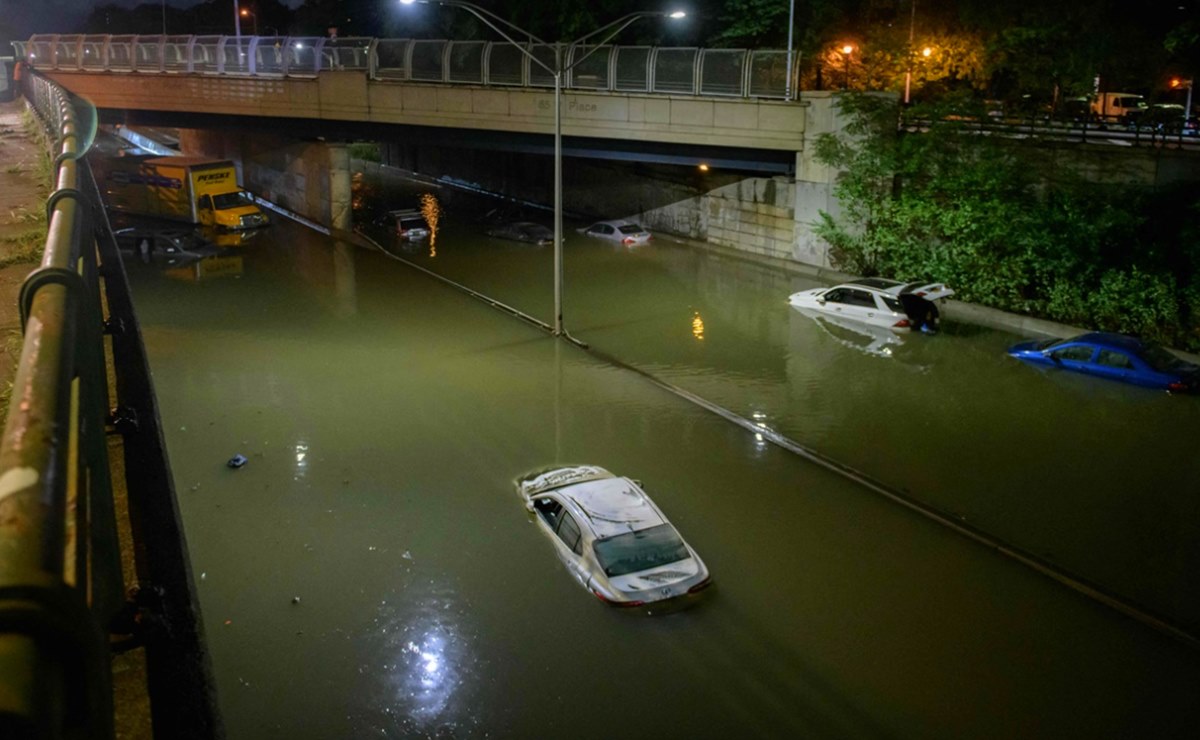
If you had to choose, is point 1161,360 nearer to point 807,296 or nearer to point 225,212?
point 807,296

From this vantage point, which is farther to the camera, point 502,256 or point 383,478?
point 502,256

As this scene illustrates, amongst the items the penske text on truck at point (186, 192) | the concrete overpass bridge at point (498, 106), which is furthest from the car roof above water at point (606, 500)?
the penske text on truck at point (186, 192)

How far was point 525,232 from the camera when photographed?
39125 millimetres

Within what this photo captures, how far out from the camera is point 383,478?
16.2 meters

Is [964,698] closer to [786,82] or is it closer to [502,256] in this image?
[786,82]

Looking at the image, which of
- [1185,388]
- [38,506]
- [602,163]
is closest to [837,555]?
[1185,388]

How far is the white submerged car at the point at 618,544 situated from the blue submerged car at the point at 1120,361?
12.3 metres

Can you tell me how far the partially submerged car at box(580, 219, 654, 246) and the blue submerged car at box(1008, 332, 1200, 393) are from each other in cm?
1860

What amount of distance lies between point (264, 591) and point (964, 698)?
862 centimetres

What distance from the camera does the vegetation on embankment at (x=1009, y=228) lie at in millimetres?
23344

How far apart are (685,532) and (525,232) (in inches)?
1041

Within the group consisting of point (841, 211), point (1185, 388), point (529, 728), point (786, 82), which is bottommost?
point (529, 728)

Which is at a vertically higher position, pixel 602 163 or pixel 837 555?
pixel 602 163

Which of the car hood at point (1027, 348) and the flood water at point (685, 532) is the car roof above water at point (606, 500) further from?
the car hood at point (1027, 348)
